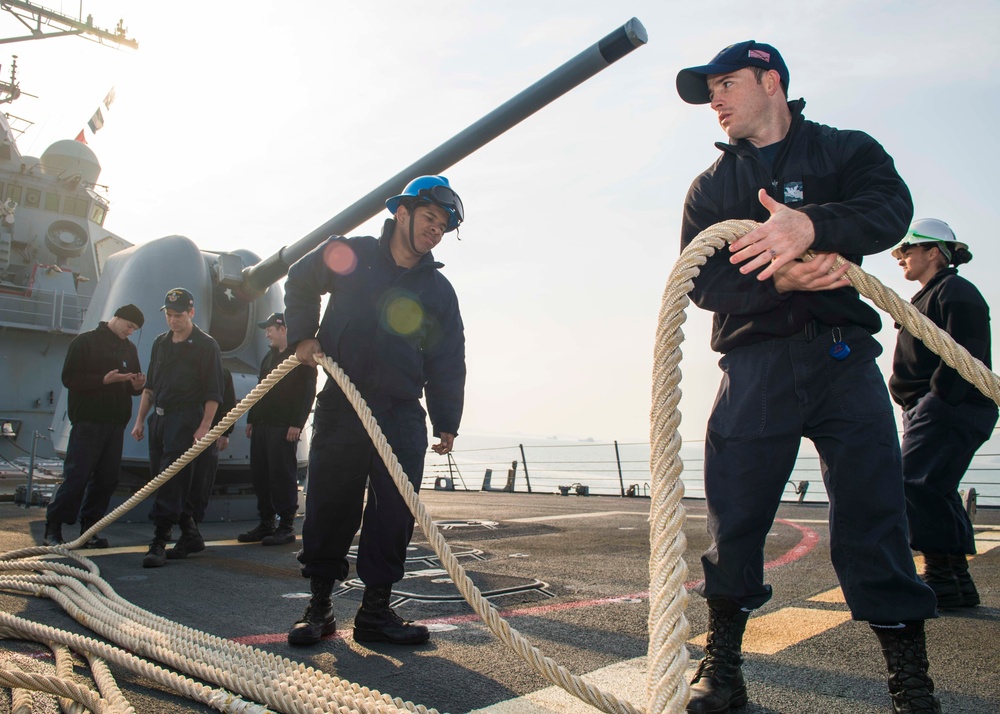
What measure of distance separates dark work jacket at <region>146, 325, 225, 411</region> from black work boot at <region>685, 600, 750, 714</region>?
395cm

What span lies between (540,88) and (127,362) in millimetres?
3766

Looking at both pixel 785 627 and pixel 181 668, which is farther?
pixel 785 627

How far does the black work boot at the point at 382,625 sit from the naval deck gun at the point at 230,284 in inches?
159

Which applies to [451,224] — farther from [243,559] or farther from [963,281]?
[243,559]

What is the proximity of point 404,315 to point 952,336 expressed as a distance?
239cm

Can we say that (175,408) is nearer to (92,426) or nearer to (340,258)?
(92,426)

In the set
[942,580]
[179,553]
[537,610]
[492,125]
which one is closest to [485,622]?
[537,610]

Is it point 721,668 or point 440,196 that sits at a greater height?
point 440,196

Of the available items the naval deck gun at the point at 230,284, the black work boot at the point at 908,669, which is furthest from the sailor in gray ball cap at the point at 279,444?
the black work boot at the point at 908,669

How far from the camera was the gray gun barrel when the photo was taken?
494cm

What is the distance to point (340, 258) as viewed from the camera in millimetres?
3029

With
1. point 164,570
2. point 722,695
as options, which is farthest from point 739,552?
point 164,570

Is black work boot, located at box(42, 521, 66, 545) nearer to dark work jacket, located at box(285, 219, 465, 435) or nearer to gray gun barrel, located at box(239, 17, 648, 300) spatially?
dark work jacket, located at box(285, 219, 465, 435)

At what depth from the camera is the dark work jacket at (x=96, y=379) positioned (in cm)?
498
